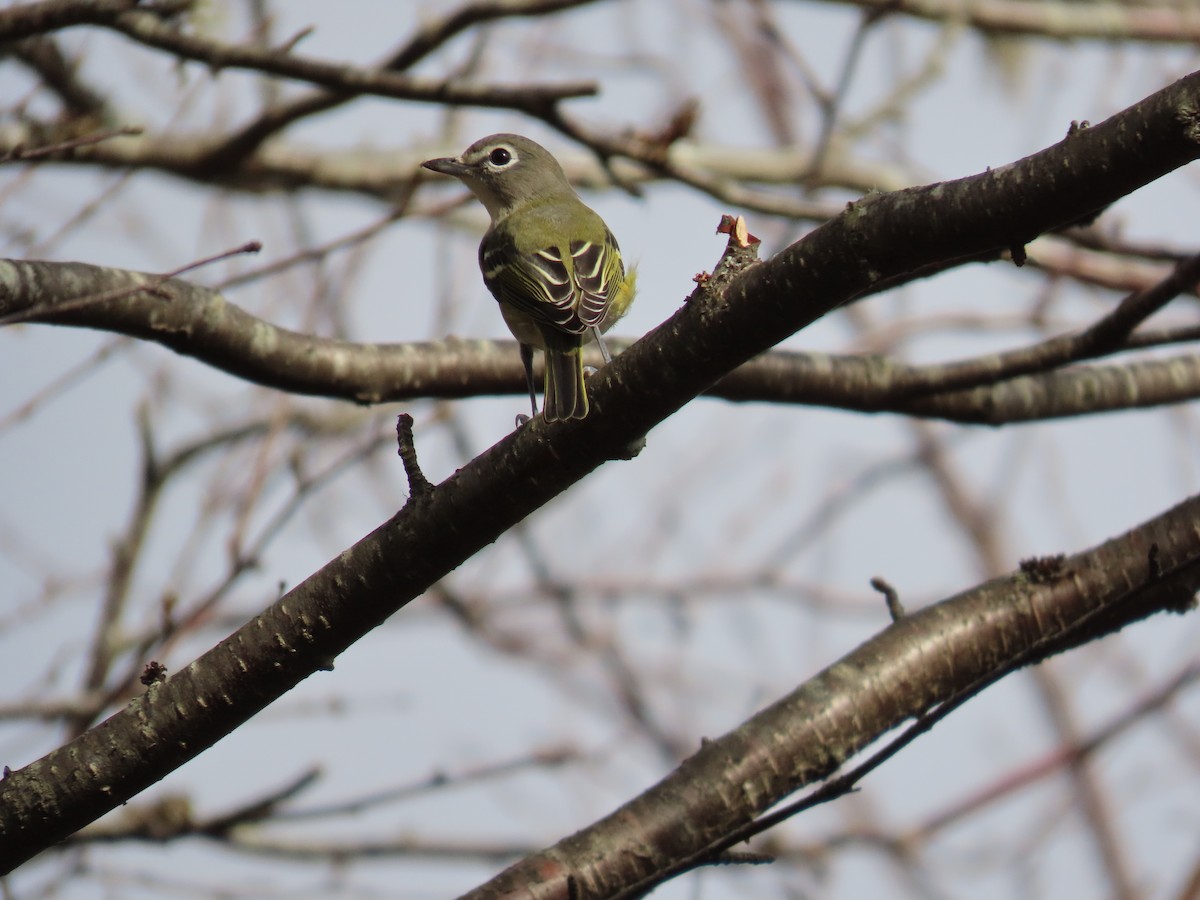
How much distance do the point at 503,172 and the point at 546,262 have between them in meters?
1.44

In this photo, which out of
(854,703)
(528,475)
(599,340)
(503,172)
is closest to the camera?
(528,475)

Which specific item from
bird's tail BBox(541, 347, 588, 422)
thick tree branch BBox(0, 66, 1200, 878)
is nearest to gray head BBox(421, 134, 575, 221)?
bird's tail BBox(541, 347, 588, 422)

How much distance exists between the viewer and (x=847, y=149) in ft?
24.8

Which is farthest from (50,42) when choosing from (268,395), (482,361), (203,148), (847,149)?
(847,149)

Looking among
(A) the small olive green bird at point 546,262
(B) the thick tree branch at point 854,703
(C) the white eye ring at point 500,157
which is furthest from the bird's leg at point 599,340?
(C) the white eye ring at point 500,157

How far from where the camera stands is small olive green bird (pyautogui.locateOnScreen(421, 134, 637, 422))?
388cm

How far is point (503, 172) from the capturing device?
5.74 metres

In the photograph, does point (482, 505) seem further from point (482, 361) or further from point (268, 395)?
point (268, 395)

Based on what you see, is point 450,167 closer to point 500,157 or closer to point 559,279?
point 500,157

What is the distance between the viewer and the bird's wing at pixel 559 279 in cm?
399

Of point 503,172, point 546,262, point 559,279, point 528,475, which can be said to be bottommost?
point 528,475

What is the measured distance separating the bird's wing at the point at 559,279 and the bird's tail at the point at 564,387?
15cm

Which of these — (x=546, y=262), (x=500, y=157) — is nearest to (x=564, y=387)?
(x=546, y=262)

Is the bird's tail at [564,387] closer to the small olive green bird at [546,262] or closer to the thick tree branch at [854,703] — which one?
the small olive green bird at [546,262]
